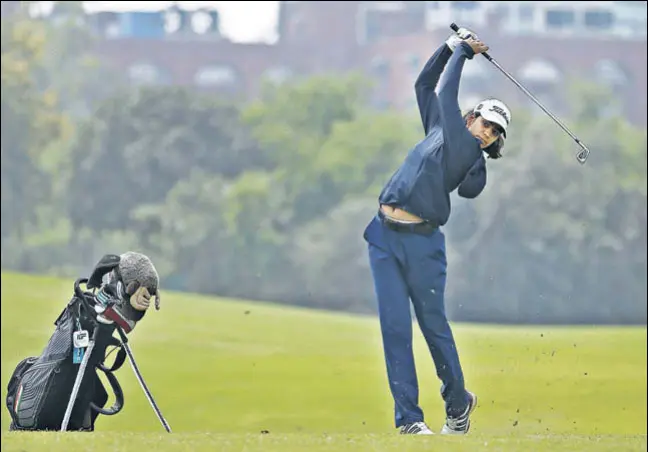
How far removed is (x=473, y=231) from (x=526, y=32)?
2604cm

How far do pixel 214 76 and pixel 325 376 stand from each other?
211ft

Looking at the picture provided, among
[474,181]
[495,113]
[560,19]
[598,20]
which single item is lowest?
[560,19]

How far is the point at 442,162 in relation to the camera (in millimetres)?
7316

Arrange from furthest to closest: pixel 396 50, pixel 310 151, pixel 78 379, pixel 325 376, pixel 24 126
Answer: pixel 396 50 → pixel 310 151 → pixel 24 126 → pixel 325 376 → pixel 78 379

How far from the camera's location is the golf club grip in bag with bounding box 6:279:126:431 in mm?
6676

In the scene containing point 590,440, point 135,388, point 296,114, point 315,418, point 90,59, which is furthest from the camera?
point 90,59

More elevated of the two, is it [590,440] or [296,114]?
[590,440]

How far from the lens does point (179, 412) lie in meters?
14.0

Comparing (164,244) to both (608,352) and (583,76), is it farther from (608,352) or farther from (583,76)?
(608,352)

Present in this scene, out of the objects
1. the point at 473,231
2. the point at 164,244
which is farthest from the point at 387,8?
the point at 473,231

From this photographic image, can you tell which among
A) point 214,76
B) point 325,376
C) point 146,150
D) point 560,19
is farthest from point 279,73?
point 325,376

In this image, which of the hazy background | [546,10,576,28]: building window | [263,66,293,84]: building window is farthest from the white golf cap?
[546,10,576,28]: building window

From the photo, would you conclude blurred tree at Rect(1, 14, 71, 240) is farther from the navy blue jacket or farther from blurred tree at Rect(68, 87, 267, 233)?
the navy blue jacket

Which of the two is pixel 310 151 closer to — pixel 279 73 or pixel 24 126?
pixel 24 126
